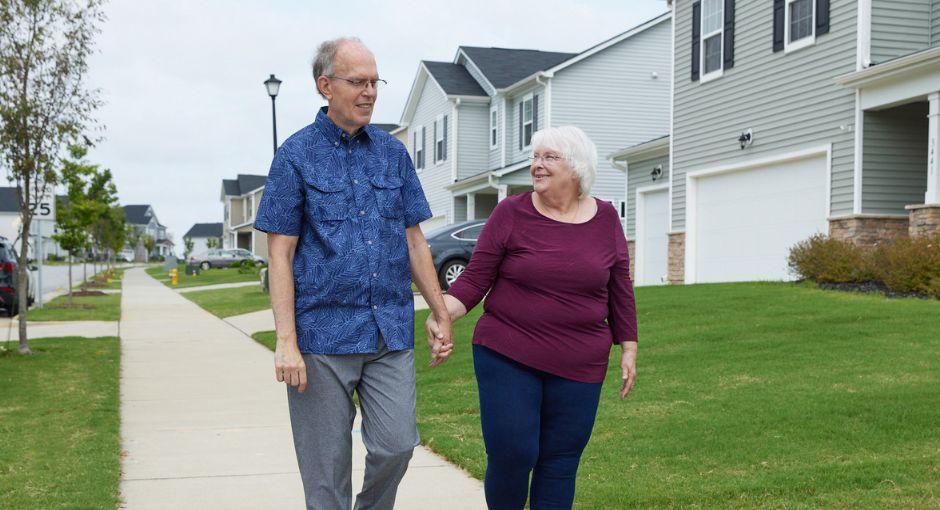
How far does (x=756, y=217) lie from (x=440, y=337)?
46.7 feet

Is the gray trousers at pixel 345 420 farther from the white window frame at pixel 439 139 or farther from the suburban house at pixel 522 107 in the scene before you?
the white window frame at pixel 439 139

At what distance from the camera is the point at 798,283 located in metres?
14.6

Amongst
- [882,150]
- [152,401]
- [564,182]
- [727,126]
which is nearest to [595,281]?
[564,182]

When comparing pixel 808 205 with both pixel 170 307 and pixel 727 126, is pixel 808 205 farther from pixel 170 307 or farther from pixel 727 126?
pixel 170 307

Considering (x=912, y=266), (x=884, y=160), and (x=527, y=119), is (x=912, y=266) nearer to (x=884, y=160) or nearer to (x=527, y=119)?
(x=884, y=160)

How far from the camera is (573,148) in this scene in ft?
13.8

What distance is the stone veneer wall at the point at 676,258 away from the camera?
19.6 meters

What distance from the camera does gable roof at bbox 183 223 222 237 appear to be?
5369 inches

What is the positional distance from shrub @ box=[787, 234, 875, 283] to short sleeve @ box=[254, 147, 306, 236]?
11.2 m

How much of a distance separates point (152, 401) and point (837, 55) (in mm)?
11390

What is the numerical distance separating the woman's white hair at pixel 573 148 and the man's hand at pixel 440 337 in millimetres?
809

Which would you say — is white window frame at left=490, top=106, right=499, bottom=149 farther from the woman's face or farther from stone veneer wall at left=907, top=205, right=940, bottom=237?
the woman's face

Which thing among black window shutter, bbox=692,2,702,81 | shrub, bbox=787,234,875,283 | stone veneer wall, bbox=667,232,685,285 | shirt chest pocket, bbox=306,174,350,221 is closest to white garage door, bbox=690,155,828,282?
stone veneer wall, bbox=667,232,685,285

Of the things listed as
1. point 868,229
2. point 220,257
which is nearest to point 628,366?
point 868,229
